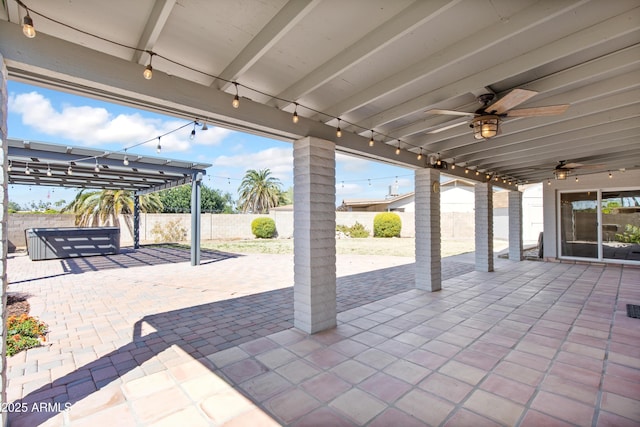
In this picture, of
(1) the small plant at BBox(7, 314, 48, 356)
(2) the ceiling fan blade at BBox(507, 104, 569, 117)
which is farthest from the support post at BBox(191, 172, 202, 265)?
(2) the ceiling fan blade at BBox(507, 104, 569, 117)

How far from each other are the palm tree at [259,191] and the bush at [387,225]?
974 centimetres

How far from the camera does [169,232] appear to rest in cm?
1550

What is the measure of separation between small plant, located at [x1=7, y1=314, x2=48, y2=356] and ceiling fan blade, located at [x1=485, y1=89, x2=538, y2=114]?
17.0ft

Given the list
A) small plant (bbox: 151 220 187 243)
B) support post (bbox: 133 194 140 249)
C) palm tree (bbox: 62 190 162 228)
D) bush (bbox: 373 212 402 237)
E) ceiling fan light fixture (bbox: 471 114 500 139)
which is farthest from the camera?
bush (bbox: 373 212 402 237)

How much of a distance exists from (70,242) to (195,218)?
4.93 metres

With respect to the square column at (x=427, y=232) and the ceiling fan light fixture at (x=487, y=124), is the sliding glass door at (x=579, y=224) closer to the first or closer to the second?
the square column at (x=427, y=232)

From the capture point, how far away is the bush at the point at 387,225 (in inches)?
689

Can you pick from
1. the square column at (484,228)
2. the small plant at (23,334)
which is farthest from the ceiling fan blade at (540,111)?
the small plant at (23,334)

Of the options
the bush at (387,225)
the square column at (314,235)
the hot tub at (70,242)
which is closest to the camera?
the square column at (314,235)

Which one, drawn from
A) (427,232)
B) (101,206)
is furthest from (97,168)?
(101,206)

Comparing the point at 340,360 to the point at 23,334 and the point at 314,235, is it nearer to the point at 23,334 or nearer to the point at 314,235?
the point at 314,235

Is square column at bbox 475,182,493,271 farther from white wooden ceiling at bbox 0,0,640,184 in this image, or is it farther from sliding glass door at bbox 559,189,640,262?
white wooden ceiling at bbox 0,0,640,184

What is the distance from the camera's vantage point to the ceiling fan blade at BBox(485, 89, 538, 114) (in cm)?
242

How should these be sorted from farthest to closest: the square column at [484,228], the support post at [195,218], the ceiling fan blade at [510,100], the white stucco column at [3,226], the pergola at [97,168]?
the support post at [195,218] → the square column at [484,228] → the pergola at [97,168] → the ceiling fan blade at [510,100] → the white stucco column at [3,226]
